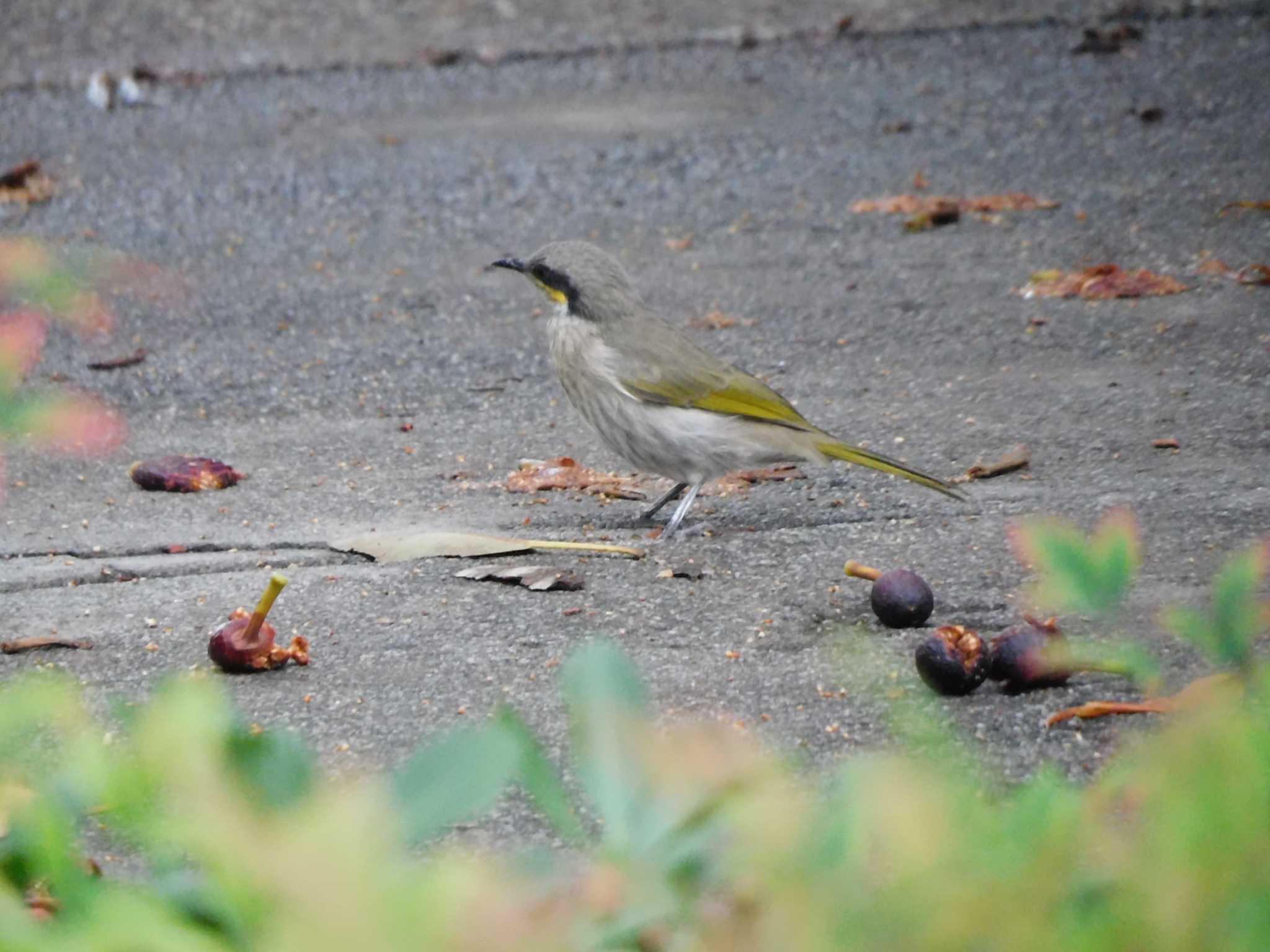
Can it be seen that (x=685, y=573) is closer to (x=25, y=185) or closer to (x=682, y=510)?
(x=682, y=510)

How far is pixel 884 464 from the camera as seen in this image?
4.21m

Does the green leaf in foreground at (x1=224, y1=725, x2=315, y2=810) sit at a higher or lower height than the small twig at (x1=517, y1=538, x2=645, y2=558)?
higher

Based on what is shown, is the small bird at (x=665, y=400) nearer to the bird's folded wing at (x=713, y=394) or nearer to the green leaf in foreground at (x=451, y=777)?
the bird's folded wing at (x=713, y=394)

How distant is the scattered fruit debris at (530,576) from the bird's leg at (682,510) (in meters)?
0.49

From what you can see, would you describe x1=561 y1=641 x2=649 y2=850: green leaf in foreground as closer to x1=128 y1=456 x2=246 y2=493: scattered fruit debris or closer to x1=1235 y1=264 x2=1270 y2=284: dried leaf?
x1=128 y1=456 x2=246 y2=493: scattered fruit debris

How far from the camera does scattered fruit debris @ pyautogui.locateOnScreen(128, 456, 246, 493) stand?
479 centimetres

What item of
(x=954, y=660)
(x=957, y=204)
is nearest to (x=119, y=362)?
(x=957, y=204)

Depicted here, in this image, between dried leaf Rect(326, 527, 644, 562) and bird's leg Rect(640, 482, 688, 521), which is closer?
dried leaf Rect(326, 527, 644, 562)

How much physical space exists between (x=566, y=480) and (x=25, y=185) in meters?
4.97

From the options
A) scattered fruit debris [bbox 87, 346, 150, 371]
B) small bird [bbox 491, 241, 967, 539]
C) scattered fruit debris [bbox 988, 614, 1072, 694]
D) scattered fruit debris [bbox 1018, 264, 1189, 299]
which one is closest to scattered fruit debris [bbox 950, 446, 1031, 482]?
small bird [bbox 491, 241, 967, 539]

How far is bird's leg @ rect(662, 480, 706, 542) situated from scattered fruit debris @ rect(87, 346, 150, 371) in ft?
7.98

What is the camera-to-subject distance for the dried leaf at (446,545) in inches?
157

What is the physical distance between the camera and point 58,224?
8.02 meters

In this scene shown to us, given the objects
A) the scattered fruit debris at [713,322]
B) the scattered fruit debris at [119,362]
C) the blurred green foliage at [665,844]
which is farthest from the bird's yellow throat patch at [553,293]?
the blurred green foliage at [665,844]
